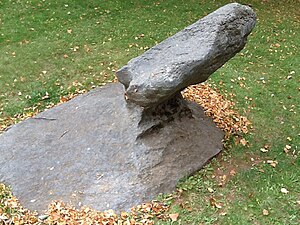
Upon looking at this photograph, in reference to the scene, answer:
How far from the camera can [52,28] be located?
10.9 metres

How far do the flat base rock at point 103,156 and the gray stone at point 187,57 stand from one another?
0.51m

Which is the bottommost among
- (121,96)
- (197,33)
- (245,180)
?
(245,180)

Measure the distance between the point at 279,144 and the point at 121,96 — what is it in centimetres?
229

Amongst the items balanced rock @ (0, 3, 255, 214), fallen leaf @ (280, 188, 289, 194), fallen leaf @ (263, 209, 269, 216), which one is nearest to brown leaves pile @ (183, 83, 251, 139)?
balanced rock @ (0, 3, 255, 214)

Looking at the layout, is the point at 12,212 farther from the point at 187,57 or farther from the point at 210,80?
the point at 210,80

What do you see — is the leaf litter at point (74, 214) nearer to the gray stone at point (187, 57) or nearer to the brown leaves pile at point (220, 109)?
the gray stone at point (187, 57)

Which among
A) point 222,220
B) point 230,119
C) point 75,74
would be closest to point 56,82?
point 75,74

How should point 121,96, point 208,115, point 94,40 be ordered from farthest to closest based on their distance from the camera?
point 94,40 → point 208,115 → point 121,96

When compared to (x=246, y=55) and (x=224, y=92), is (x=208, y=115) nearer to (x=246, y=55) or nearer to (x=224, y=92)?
(x=224, y=92)

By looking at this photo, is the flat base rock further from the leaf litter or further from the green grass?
the green grass

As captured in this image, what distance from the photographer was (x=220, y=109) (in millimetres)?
6992

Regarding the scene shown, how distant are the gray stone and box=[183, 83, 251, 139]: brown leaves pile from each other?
131 centimetres

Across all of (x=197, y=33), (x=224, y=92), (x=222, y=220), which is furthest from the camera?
(x=224, y=92)

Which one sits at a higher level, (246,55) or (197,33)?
(197,33)
